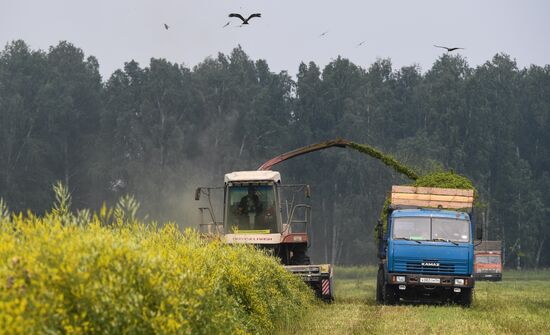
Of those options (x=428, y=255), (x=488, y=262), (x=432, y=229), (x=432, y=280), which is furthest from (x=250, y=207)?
(x=488, y=262)

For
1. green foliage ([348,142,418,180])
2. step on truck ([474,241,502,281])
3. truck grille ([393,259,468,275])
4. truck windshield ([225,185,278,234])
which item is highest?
green foliage ([348,142,418,180])

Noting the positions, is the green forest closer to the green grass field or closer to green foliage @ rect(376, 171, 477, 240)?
green foliage @ rect(376, 171, 477, 240)

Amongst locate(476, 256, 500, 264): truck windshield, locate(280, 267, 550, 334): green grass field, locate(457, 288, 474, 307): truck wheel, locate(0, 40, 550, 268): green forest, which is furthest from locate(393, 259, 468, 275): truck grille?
locate(0, 40, 550, 268): green forest

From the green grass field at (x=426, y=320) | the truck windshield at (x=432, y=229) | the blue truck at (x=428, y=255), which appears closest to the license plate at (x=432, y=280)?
the blue truck at (x=428, y=255)

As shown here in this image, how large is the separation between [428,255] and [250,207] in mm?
5631

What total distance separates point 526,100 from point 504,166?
17508 mm

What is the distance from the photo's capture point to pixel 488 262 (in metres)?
70.1

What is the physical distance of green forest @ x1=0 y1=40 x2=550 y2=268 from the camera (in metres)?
106

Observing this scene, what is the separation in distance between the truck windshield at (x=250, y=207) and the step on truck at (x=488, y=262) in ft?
134

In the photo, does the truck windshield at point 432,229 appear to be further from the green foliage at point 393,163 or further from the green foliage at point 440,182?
the green foliage at point 393,163

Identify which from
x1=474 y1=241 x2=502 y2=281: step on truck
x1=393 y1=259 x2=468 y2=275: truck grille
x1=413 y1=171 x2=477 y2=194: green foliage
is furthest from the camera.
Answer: x1=474 y1=241 x2=502 y2=281: step on truck

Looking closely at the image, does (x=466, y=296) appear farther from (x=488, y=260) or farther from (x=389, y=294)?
(x=488, y=260)

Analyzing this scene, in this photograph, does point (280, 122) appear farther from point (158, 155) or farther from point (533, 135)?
point (533, 135)

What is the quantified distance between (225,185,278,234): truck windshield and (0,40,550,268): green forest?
72868 millimetres
